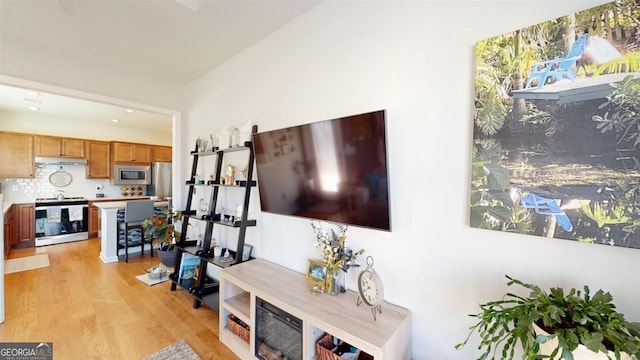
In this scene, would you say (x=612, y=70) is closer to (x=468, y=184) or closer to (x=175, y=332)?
(x=468, y=184)

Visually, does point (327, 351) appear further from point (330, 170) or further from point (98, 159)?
point (98, 159)

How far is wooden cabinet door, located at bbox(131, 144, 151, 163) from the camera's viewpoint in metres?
5.89

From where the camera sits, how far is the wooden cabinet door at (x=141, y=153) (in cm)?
589

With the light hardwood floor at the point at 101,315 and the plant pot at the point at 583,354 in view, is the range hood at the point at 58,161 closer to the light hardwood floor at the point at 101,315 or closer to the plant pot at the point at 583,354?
the light hardwood floor at the point at 101,315

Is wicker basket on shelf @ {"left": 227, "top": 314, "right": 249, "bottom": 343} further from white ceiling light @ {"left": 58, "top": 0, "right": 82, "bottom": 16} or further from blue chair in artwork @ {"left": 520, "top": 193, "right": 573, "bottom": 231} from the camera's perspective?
white ceiling light @ {"left": 58, "top": 0, "right": 82, "bottom": 16}

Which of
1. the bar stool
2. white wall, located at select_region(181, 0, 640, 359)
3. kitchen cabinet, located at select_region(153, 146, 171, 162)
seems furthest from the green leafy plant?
kitchen cabinet, located at select_region(153, 146, 171, 162)

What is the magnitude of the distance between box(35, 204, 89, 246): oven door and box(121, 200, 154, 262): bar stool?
1697 millimetres

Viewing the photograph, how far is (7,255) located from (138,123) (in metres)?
3.15

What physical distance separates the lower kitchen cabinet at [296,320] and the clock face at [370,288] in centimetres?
9

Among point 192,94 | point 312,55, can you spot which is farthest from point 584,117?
point 192,94

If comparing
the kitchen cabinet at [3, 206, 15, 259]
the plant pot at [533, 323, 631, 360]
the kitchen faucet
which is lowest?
the kitchen cabinet at [3, 206, 15, 259]

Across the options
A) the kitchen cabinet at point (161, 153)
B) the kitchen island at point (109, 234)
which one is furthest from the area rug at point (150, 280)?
the kitchen cabinet at point (161, 153)

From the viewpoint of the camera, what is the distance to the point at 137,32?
2256 mm

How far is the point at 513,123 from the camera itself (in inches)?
44.1
